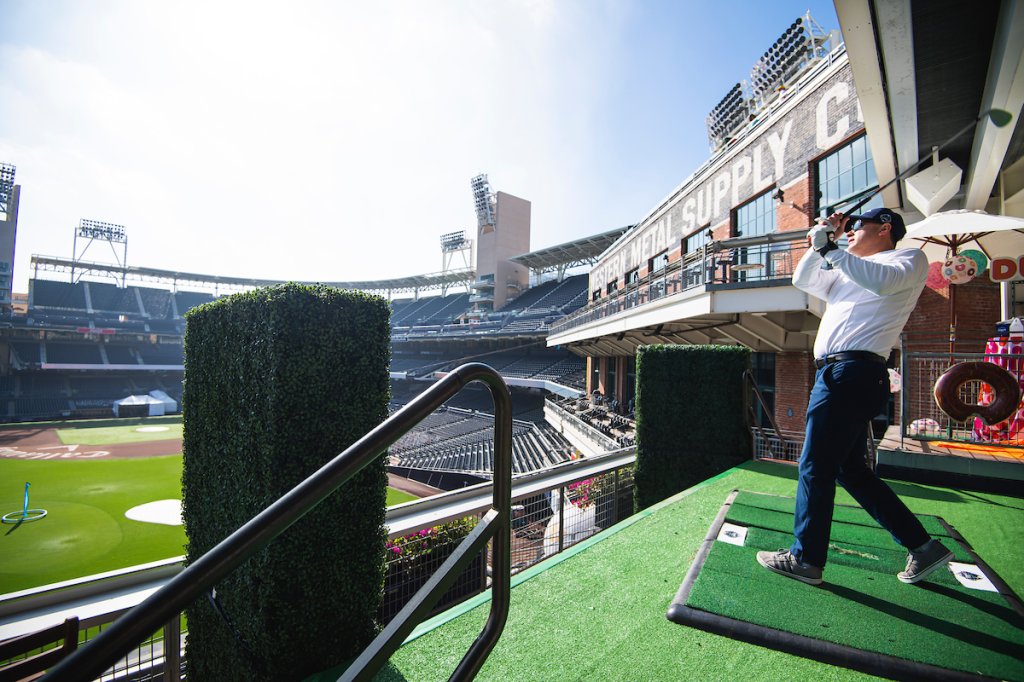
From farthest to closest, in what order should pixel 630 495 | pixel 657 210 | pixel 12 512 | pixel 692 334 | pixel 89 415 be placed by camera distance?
pixel 89 415, pixel 657 210, pixel 12 512, pixel 692 334, pixel 630 495

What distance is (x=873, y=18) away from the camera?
144 inches

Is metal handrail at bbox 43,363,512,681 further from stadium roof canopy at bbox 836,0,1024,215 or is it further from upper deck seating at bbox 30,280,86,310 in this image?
upper deck seating at bbox 30,280,86,310

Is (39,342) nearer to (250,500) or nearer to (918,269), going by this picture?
(250,500)

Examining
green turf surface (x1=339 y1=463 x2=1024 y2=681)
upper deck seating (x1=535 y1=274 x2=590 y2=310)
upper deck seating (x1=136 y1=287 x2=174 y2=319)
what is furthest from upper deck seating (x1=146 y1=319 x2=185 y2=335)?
green turf surface (x1=339 y1=463 x2=1024 y2=681)

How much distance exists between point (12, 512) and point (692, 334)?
22.3m

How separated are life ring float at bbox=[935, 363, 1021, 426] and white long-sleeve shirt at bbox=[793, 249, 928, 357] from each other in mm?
3547

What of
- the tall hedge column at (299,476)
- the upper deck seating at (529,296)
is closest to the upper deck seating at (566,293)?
the upper deck seating at (529,296)

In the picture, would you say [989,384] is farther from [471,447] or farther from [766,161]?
[471,447]

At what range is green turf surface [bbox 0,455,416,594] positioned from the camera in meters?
10.8

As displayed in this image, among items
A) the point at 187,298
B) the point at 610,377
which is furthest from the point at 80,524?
the point at 187,298

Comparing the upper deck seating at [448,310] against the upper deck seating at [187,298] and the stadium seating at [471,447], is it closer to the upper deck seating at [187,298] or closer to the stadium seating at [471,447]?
the stadium seating at [471,447]

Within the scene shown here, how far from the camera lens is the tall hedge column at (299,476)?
2328mm

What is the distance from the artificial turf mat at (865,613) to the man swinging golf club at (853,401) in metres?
0.15

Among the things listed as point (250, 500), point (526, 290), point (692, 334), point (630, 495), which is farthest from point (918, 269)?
point (526, 290)
